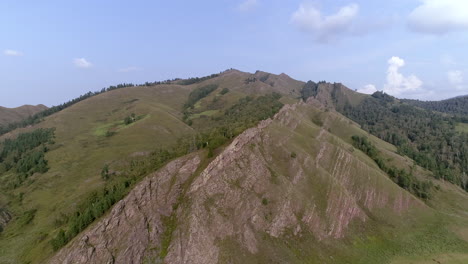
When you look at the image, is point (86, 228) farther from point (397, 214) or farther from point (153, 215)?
point (397, 214)

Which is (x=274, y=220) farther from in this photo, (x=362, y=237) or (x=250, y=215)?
(x=362, y=237)

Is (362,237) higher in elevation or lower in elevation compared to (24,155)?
lower

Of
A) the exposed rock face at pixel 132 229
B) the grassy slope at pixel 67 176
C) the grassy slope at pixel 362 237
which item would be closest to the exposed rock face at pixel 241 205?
the exposed rock face at pixel 132 229

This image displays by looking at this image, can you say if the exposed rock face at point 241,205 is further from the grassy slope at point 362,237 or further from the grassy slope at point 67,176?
the grassy slope at point 67,176

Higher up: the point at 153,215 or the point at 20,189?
the point at 153,215

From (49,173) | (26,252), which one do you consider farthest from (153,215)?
(49,173)

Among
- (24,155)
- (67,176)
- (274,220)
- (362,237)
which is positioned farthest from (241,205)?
(24,155)
